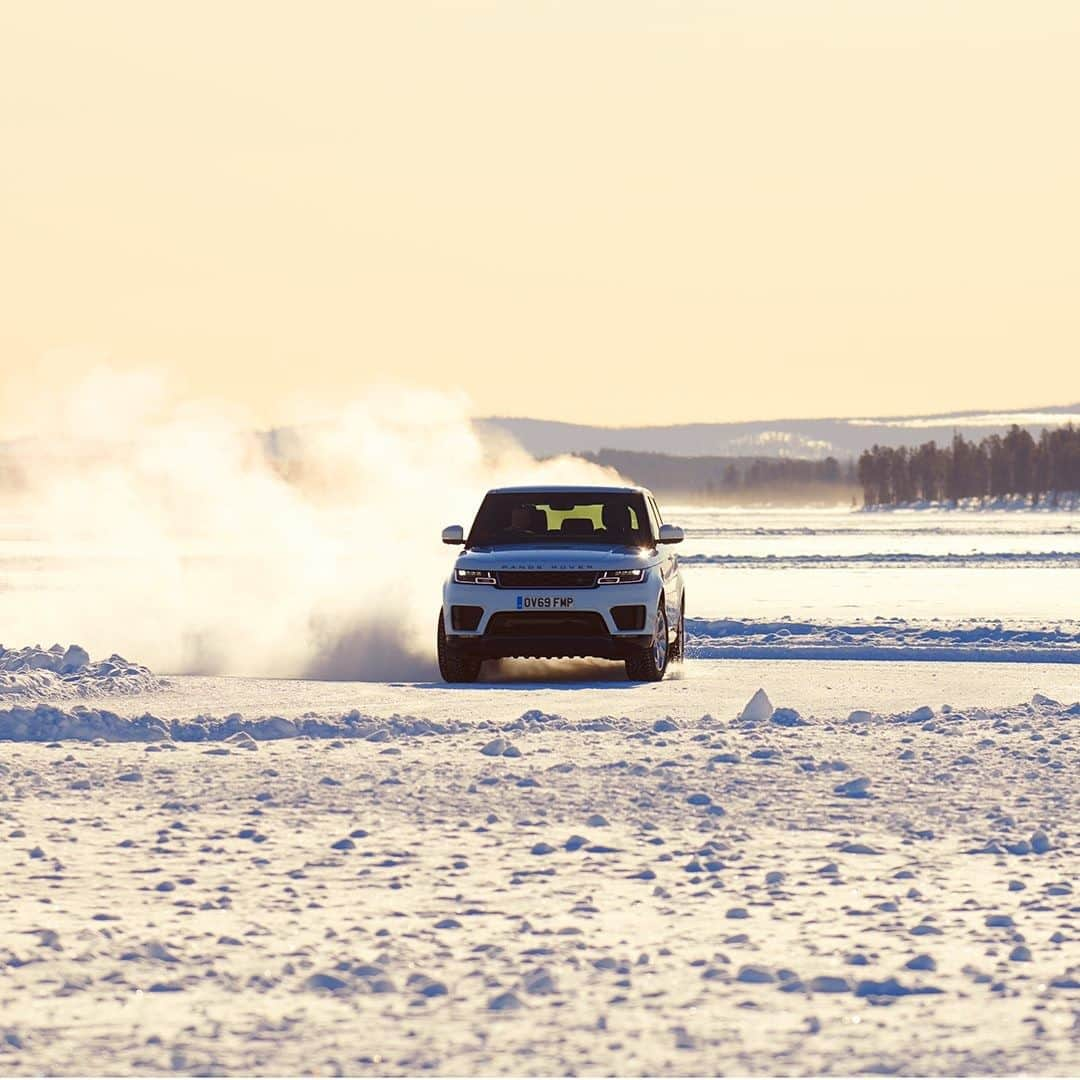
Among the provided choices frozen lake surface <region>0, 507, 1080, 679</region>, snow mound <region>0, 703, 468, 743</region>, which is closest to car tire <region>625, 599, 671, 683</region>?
frozen lake surface <region>0, 507, 1080, 679</region>

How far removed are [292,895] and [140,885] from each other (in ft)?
2.26

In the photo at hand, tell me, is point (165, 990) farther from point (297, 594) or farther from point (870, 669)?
point (297, 594)

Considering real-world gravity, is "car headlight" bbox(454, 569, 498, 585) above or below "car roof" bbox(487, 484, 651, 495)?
below

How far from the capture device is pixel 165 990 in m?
6.21

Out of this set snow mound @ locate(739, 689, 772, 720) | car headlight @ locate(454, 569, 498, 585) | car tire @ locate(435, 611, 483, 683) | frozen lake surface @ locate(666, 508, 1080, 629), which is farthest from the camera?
frozen lake surface @ locate(666, 508, 1080, 629)

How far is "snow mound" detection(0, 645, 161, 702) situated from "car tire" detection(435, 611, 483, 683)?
2597 mm

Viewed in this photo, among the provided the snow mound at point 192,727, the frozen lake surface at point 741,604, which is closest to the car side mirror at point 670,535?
the frozen lake surface at point 741,604

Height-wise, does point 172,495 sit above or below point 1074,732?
above

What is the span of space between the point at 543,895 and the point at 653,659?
31.8 ft

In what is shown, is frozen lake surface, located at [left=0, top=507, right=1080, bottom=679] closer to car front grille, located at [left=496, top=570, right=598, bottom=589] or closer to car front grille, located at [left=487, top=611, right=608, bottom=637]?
car front grille, located at [left=487, top=611, right=608, bottom=637]

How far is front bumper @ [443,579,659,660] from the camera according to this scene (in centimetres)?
1683

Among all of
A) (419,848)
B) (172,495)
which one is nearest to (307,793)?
(419,848)

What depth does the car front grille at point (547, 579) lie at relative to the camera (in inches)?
664

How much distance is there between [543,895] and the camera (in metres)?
7.77
